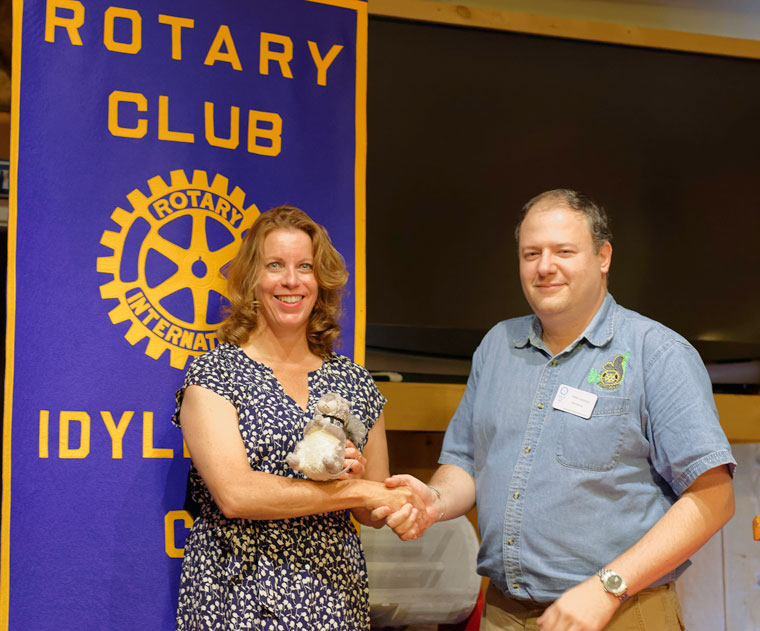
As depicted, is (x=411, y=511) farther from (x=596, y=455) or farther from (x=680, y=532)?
(x=680, y=532)

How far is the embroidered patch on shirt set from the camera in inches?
77.5

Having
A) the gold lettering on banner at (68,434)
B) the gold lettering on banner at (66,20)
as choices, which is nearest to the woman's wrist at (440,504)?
the gold lettering on banner at (68,434)

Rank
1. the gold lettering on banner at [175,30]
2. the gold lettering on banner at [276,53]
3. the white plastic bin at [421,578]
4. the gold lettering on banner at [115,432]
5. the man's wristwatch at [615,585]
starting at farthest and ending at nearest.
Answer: the white plastic bin at [421,578]
the gold lettering on banner at [276,53]
the gold lettering on banner at [175,30]
the gold lettering on banner at [115,432]
the man's wristwatch at [615,585]

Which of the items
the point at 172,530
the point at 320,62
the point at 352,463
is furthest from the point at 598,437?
the point at 320,62

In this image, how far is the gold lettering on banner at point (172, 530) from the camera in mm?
2301

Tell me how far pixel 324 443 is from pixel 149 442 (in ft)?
2.31

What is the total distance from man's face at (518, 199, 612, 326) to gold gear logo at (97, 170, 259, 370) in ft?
2.91

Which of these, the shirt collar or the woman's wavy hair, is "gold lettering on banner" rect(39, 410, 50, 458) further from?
the shirt collar

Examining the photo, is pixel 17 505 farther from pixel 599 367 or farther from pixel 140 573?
pixel 599 367

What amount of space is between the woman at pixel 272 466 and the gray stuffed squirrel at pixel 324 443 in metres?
0.06

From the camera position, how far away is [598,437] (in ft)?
6.33

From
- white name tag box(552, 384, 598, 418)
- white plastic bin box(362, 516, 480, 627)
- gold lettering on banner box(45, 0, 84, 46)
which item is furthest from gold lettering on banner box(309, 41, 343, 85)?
white plastic bin box(362, 516, 480, 627)

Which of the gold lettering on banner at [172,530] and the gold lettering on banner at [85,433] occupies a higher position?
the gold lettering on banner at [85,433]

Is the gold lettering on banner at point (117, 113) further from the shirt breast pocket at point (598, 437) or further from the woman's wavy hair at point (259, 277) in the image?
the shirt breast pocket at point (598, 437)
